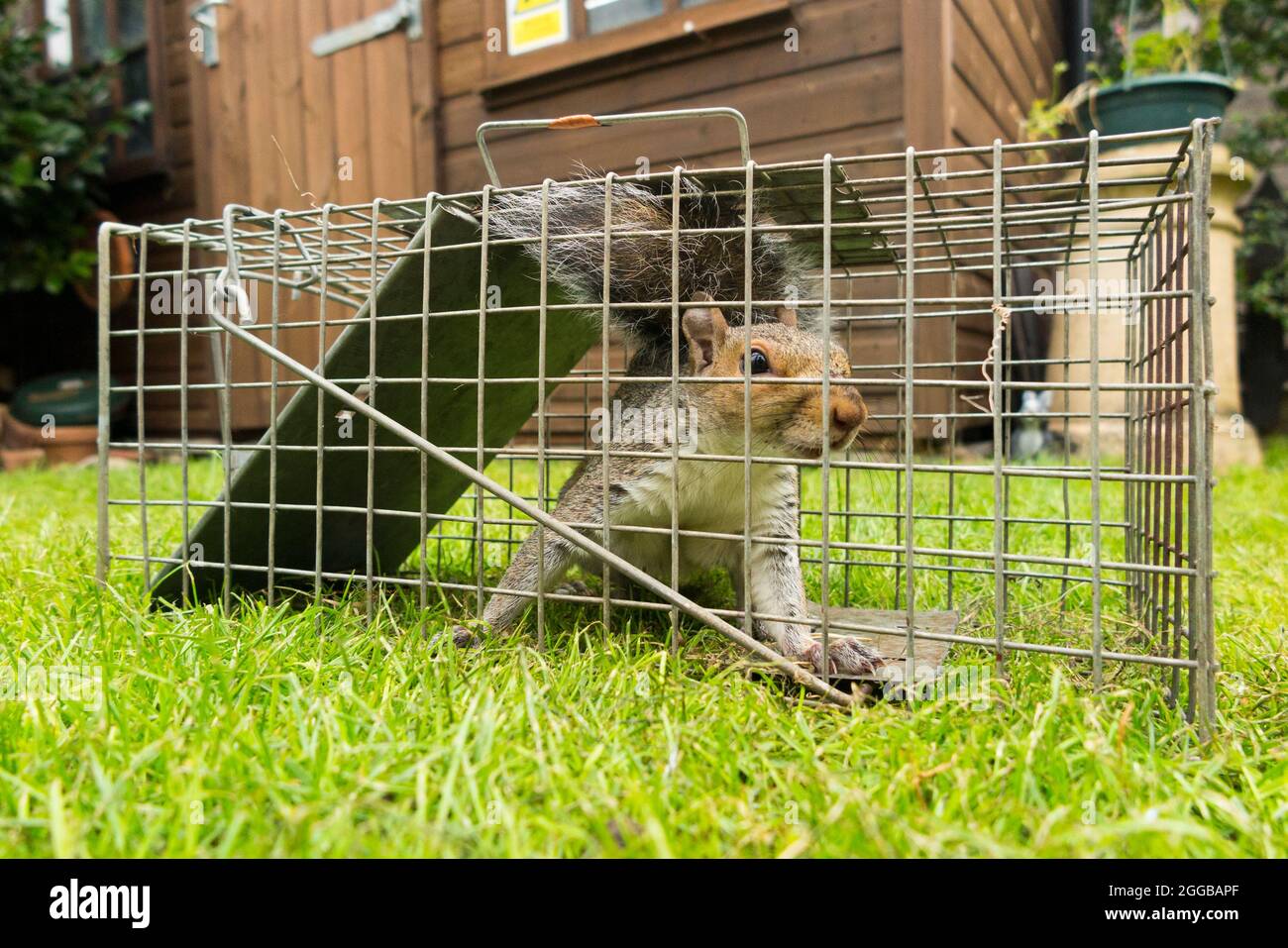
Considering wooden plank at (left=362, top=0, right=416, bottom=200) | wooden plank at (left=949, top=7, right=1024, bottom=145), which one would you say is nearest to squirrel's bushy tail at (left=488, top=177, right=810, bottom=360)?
wooden plank at (left=949, top=7, right=1024, bottom=145)

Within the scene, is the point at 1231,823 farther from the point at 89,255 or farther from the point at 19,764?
the point at 89,255

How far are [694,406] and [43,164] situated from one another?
588 centimetres

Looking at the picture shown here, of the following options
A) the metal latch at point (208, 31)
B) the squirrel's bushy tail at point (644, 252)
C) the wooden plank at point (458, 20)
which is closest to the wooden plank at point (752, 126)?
the wooden plank at point (458, 20)

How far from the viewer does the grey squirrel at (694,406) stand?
1688mm

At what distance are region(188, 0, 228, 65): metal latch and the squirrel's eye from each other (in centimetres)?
546

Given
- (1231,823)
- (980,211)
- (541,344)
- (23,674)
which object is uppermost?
(980,211)

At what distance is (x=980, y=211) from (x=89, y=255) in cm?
598

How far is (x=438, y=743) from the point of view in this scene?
3.67ft

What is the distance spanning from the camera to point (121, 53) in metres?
6.27

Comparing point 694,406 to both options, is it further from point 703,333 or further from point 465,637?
point 465,637

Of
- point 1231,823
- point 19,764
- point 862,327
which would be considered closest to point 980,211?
point 1231,823

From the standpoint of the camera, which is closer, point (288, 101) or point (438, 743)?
point (438, 743)

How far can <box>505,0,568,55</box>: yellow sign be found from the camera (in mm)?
4395

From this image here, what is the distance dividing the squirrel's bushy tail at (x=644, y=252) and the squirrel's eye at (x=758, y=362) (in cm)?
21
